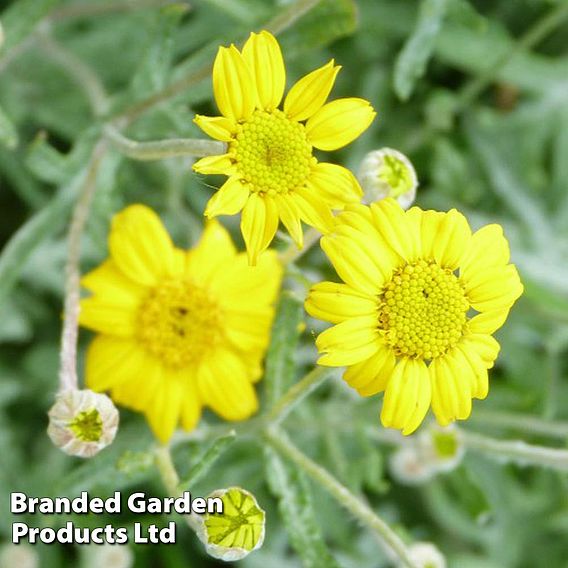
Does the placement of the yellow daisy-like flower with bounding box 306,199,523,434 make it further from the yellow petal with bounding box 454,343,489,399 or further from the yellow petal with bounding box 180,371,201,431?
the yellow petal with bounding box 180,371,201,431

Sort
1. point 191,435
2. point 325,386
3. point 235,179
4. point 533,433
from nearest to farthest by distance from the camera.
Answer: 1. point 235,179
2. point 191,435
3. point 533,433
4. point 325,386

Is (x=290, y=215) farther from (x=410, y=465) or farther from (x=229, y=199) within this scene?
(x=410, y=465)

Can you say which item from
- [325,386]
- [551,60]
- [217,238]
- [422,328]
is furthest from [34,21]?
[551,60]

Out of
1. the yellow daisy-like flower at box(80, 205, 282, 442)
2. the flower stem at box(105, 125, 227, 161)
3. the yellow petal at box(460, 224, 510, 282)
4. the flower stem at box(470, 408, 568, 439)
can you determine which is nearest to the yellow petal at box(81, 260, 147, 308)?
the yellow daisy-like flower at box(80, 205, 282, 442)

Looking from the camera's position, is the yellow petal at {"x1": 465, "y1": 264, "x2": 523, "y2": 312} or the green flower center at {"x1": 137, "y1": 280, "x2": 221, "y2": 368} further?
the green flower center at {"x1": 137, "y1": 280, "x2": 221, "y2": 368}

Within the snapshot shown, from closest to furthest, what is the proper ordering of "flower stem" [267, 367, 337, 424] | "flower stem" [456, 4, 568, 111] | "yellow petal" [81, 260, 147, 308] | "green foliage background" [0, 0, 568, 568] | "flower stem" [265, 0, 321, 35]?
"flower stem" [267, 367, 337, 424] < "flower stem" [265, 0, 321, 35] < "yellow petal" [81, 260, 147, 308] < "green foliage background" [0, 0, 568, 568] < "flower stem" [456, 4, 568, 111]

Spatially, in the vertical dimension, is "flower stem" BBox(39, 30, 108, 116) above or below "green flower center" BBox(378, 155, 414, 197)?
above

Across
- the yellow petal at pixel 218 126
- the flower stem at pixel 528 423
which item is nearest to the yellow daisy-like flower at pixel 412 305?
the yellow petal at pixel 218 126

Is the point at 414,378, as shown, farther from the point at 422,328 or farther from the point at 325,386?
the point at 325,386

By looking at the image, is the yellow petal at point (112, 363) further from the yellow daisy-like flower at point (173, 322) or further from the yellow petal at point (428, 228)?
the yellow petal at point (428, 228)
